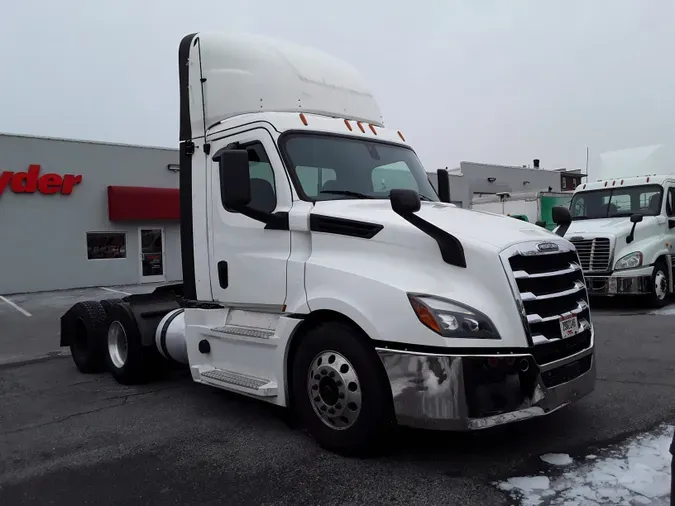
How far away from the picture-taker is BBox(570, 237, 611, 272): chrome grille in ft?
36.0

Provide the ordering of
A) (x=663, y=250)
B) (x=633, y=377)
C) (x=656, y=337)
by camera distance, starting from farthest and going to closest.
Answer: (x=663, y=250) < (x=656, y=337) < (x=633, y=377)

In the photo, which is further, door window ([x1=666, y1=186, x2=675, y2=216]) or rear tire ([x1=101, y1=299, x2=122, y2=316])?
door window ([x1=666, y1=186, x2=675, y2=216])

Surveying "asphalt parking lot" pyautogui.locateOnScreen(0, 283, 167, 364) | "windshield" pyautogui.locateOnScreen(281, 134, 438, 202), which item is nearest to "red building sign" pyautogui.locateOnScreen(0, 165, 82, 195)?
"asphalt parking lot" pyautogui.locateOnScreen(0, 283, 167, 364)

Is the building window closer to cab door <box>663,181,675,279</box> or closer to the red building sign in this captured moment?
the red building sign

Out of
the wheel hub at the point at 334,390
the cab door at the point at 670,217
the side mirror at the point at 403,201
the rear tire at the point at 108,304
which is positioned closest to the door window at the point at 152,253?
the rear tire at the point at 108,304

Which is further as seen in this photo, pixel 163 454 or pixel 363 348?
pixel 163 454

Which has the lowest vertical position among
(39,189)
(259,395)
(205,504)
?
(205,504)

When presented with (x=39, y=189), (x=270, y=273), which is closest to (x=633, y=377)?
(x=270, y=273)

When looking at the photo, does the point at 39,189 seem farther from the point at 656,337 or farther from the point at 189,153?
the point at 656,337

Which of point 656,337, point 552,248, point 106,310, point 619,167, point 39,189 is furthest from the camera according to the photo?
point 39,189

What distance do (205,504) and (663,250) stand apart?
10954mm

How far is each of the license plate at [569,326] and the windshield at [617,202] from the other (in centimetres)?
897

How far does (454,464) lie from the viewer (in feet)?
12.8

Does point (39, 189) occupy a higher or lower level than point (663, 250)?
higher
